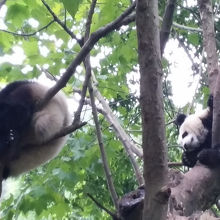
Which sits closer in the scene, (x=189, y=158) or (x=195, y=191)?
(x=195, y=191)

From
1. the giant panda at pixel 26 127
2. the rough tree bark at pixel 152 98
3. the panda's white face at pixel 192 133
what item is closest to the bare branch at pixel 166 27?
the rough tree bark at pixel 152 98

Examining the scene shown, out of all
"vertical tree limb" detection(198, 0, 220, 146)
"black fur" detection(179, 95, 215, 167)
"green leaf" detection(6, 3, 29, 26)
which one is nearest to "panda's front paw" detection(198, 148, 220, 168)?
"black fur" detection(179, 95, 215, 167)

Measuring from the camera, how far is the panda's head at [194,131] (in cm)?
387

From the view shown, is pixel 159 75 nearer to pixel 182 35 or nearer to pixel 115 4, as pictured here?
pixel 115 4

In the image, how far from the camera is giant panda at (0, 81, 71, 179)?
320 cm

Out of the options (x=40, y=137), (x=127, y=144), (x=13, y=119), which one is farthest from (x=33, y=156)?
(x=127, y=144)

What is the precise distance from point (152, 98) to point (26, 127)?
186 centimetres

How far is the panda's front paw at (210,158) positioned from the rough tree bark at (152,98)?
109cm

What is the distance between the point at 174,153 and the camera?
622 centimetres

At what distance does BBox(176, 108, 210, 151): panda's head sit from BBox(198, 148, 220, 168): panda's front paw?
1.04m

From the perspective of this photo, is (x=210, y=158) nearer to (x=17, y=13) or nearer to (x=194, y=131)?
(x=194, y=131)

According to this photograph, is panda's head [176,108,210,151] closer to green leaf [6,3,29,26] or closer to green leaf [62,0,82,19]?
green leaf [6,3,29,26]

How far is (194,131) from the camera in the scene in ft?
13.1

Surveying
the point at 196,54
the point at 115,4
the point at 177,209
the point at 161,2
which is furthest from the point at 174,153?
the point at 177,209
